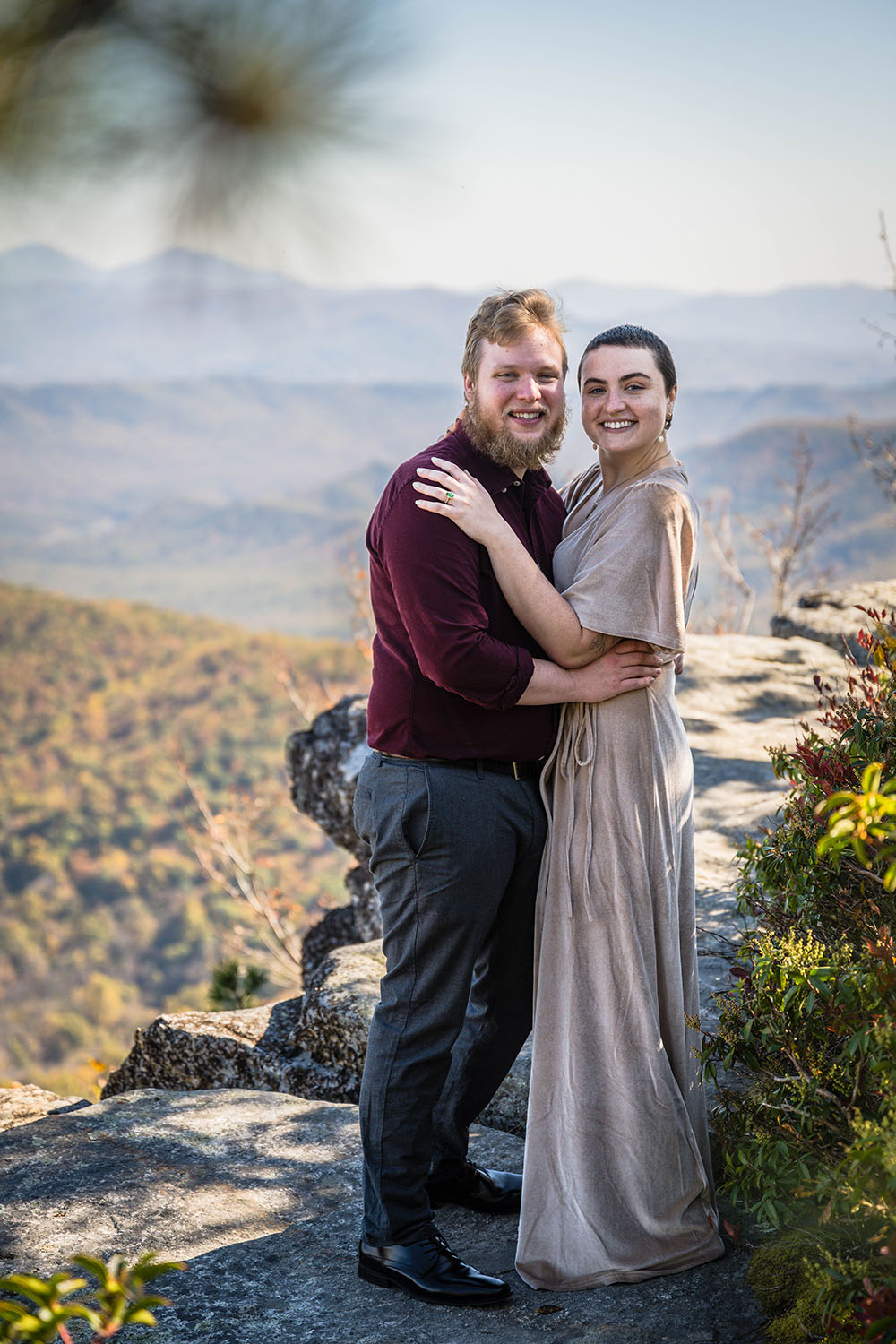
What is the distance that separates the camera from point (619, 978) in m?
2.31

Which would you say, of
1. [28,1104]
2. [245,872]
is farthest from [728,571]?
[28,1104]

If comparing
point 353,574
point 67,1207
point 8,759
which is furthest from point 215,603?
point 67,1207

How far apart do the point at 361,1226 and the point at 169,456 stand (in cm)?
15294

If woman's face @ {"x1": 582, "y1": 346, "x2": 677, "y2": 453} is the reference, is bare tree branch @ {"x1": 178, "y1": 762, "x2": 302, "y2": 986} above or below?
below

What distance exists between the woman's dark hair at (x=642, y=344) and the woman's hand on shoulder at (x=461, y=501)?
1.19 feet

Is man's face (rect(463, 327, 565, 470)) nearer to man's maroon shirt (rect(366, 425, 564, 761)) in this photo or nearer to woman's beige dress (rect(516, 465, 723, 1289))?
man's maroon shirt (rect(366, 425, 564, 761))

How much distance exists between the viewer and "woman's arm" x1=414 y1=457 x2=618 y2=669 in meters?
2.25

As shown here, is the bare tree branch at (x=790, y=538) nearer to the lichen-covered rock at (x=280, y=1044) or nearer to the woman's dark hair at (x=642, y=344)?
the lichen-covered rock at (x=280, y=1044)

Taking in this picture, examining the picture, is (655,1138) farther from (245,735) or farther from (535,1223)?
(245,735)

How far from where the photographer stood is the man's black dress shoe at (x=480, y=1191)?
8.57 feet

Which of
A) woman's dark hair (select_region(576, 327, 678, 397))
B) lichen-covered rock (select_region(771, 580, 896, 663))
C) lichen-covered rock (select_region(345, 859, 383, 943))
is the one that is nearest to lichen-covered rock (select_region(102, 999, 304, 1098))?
lichen-covered rock (select_region(345, 859, 383, 943))

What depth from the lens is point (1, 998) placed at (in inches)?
1499

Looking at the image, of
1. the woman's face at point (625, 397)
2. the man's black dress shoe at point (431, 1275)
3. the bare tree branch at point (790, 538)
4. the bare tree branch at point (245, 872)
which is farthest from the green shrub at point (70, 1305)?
the bare tree branch at point (790, 538)

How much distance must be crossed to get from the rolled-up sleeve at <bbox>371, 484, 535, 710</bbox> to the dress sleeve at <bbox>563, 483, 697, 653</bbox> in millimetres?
189
